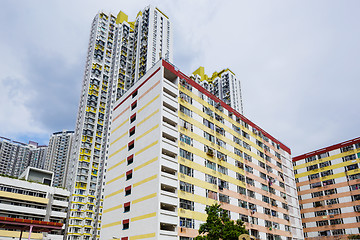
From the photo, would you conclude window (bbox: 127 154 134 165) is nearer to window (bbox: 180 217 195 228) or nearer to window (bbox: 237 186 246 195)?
window (bbox: 180 217 195 228)

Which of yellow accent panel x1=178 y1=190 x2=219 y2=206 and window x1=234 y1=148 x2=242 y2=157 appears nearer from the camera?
yellow accent panel x1=178 y1=190 x2=219 y2=206

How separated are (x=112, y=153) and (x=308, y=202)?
5515cm

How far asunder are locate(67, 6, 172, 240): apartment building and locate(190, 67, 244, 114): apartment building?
24178 millimetres

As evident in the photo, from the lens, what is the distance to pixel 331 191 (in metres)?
74.0

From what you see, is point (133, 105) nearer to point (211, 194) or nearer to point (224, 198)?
point (211, 194)

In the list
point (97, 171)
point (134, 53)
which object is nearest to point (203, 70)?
point (134, 53)

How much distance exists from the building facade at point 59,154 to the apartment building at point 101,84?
55.5 metres

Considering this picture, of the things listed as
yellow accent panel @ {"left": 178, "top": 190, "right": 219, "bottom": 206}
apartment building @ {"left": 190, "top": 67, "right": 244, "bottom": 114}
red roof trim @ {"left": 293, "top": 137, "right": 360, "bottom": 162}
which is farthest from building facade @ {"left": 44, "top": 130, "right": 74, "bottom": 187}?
yellow accent panel @ {"left": 178, "top": 190, "right": 219, "bottom": 206}

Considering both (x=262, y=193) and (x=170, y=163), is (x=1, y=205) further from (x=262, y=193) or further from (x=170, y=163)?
(x=262, y=193)

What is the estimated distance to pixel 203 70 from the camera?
5305 inches

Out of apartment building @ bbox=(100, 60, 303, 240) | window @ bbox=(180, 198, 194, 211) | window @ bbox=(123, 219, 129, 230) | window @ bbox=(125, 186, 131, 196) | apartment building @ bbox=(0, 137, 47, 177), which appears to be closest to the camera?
apartment building @ bbox=(100, 60, 303, 240)

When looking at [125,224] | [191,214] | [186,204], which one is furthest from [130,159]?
Result: [191,214]

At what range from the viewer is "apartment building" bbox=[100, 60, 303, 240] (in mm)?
41406

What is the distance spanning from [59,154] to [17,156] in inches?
1210
